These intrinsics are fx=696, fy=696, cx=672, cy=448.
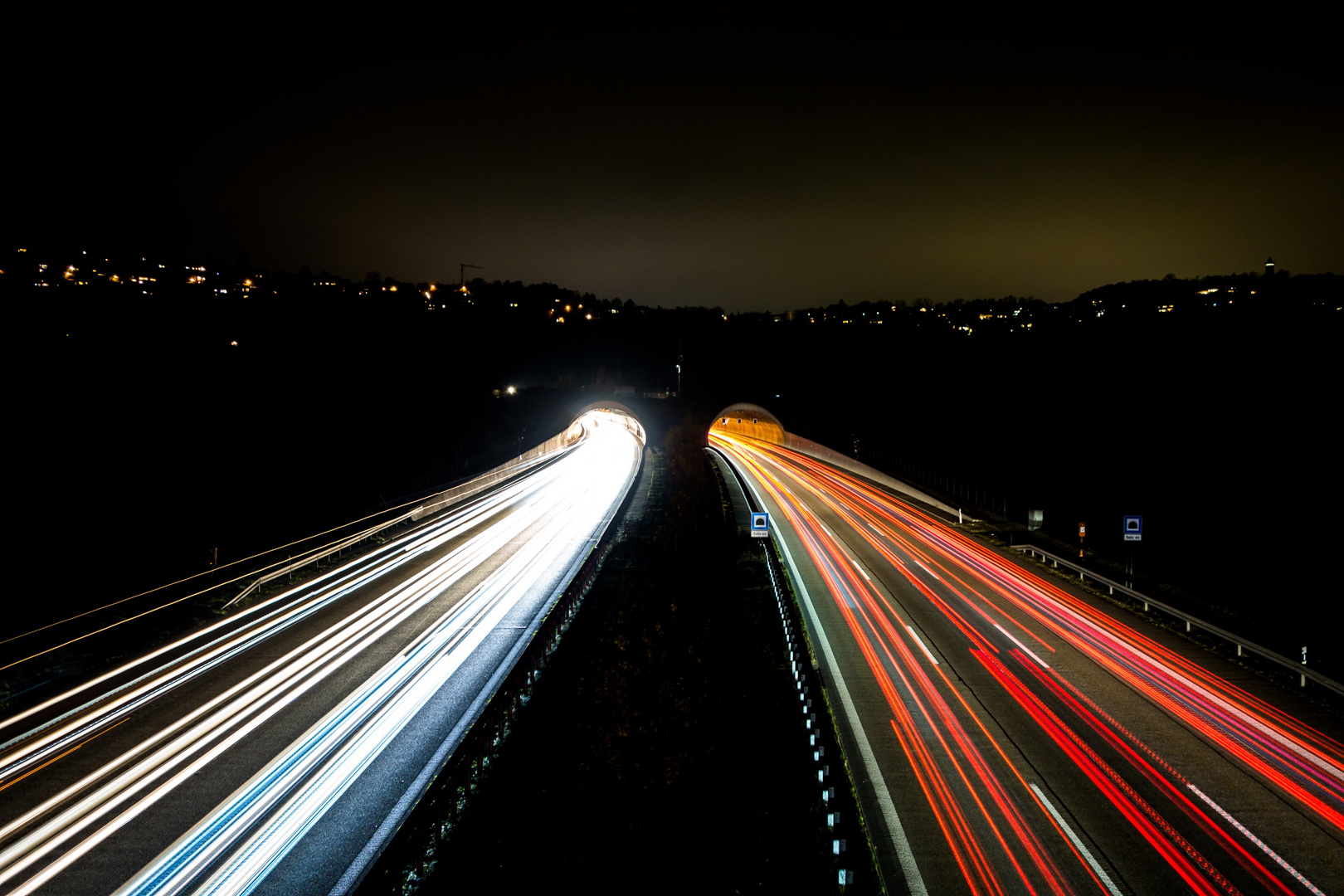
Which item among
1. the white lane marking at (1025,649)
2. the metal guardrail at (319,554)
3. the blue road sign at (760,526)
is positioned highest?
the blue road sign at (760,526)

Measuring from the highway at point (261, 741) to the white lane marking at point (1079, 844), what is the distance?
27.7ft

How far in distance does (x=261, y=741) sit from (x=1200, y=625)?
1892 centimetres

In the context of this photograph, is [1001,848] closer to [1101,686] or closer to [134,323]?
[1101,686]

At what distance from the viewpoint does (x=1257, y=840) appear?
8562 millimetres

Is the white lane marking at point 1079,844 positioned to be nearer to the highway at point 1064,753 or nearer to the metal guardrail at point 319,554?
the highway at point 1064,753

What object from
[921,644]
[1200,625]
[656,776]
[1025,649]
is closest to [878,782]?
[656,776]

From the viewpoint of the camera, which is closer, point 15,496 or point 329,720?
point 329,720

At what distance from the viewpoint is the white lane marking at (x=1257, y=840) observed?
783 centimetres

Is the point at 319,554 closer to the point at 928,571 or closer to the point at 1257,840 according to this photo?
the point at 928,571

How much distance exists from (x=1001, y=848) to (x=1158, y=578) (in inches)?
707

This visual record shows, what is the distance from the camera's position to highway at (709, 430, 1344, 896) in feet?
26.7

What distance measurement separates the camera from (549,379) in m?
104

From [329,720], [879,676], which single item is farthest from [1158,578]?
[329,720]

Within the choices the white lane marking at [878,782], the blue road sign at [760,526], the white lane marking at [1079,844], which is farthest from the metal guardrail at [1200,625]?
the blue road sign at [760,526]
